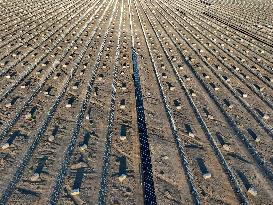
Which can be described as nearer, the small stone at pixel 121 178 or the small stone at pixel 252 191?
the small stone at pixel 252 191

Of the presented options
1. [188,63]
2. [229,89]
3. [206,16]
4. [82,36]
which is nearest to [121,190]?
[229,89]

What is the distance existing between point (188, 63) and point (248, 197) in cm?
997

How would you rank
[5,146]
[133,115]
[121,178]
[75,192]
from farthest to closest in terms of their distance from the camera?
[133,115] → [5,146] → [121,178] → [75,192]

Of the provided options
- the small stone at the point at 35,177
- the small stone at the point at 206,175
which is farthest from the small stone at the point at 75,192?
the small stone at the point at 206,175

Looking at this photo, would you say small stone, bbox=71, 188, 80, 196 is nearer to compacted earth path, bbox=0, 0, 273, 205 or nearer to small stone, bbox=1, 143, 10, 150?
compacted earth path, bbox=0, 0, 273, 205

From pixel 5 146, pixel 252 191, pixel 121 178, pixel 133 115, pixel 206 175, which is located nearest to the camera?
pixel 252 191

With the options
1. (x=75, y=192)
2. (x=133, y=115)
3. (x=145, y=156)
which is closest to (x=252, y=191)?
(x=145, y=156)

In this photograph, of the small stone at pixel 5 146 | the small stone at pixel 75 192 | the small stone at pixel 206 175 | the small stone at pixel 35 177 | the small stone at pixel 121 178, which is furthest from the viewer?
the small stone at pixel 5 146

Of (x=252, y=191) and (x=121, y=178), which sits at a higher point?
(x=252, y=191)

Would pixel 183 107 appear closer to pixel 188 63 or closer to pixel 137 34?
pixel 188 63

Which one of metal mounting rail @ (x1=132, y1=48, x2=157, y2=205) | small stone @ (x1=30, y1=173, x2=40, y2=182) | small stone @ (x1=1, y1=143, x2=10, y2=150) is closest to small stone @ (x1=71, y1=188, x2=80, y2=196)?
small stone @ (x1=30, y1=173, x2=40, y2=182)

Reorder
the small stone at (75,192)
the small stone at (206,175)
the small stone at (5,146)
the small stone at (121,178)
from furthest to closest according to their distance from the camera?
the small stone at (5,146) < the small stone at (206,175) < the small stone at (121,178) < the small stone at (75,192)

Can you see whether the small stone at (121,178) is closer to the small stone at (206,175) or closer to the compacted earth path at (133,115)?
the compacted earth path at (133,115)

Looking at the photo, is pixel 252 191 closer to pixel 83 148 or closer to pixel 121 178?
pixel 121 178
